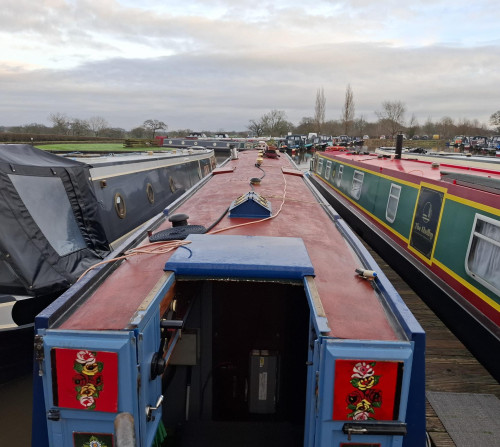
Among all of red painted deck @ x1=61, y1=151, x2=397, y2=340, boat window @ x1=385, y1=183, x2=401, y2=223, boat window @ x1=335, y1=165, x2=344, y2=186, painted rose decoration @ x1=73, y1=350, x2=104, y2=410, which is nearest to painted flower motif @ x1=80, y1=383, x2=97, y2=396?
painted rose decoration @ x1=73, y1=350, x2=104, y2=410

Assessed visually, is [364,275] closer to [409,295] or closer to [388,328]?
[388,328]

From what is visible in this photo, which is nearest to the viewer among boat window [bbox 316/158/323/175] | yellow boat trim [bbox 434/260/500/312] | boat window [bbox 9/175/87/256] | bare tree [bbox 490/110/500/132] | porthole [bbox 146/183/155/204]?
yellow boat trim [bbox 434/260/500/312]

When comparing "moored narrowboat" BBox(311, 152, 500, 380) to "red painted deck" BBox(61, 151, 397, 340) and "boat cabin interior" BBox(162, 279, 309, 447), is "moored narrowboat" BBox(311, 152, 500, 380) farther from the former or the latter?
"boat cabin interior" BBox(162, 279, 309, 447)

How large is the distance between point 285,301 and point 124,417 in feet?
6.06

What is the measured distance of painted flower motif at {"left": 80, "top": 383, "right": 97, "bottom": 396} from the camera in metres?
1.99

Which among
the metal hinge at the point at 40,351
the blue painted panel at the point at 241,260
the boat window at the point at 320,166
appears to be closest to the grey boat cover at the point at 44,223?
the blue painted panel at the point at 241,260

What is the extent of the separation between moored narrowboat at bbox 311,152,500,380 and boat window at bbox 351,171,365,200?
1.28m

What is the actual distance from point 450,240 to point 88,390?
16.0ft

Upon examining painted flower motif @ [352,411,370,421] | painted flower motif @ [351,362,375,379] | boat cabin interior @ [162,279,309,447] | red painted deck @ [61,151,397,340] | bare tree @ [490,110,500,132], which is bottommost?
boat cabin interior @ [162,279,309,447]

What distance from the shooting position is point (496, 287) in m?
4.26

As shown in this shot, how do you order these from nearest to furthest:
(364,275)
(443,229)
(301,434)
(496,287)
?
(364,275) → (301,434) → (496,287) → (443,229)

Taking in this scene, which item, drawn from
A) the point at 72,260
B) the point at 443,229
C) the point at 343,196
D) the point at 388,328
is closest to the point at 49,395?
the point at 388,328

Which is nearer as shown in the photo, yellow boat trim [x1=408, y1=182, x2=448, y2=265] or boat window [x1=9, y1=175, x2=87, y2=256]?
boat window [x1=9, y1=175, x2=87, y2=256]

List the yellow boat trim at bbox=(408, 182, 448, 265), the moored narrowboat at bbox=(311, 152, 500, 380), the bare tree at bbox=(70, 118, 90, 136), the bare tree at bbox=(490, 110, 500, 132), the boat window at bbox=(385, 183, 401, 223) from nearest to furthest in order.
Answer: the moored narrowboat at bbox=(311, 152, 500, 380) → the yellow boat trim at bbox=(408, 182, 448, 265) → the boat window at bbox=(385, 183, 401, 223) → the bare tree at bbox=(70, 118, 90, 136) → the bare tree at bbox=(490, 110, 500, 132)
